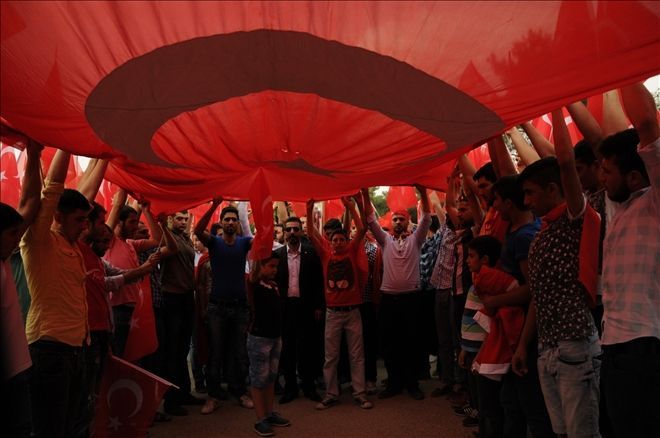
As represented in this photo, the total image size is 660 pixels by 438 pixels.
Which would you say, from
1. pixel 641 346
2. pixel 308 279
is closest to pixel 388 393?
pixel 308 279

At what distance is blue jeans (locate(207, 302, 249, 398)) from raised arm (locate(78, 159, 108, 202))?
2454mm

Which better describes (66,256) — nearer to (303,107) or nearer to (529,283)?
(303,107)

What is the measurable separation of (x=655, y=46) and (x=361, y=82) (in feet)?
3.24

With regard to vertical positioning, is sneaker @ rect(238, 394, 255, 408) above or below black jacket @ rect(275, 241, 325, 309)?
below

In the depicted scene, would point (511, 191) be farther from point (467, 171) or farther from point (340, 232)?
point (340, 232)

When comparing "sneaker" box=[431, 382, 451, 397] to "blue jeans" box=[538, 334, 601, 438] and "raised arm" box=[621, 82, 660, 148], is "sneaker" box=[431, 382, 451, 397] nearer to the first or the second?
"blue jeans" box=[538, 334, 601, 438]

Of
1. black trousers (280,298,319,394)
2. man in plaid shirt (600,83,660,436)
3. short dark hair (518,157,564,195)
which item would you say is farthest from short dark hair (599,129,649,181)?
black trousers (280,298,319,394)

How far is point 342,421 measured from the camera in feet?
16.2

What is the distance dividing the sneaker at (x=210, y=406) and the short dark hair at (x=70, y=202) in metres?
3.00

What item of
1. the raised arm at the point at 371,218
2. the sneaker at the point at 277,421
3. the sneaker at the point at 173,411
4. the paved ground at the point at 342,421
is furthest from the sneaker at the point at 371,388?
the sneaker at the point at 173,411

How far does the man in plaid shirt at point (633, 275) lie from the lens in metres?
1.95

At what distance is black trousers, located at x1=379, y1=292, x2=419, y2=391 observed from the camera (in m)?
5.88

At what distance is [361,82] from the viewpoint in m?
2.10

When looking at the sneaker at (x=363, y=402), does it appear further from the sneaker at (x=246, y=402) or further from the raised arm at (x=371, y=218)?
the raised arm at (x=371, y=218)
